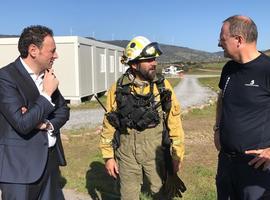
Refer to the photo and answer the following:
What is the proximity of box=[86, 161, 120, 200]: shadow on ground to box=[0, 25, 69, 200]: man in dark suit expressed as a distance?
2567 millimetres

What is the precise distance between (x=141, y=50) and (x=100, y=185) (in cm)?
336

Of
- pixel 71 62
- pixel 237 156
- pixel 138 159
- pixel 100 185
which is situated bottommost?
pixel 100 185

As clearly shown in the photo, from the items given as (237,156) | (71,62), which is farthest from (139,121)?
(71,62)

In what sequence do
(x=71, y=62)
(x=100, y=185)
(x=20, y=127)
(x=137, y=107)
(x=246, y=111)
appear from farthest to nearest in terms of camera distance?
(x=71, y=62)
(x=100, y=185)
(x=137, y=107)
(x=246, y=111)
(x=20, y=127)

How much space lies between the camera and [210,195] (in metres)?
6.28

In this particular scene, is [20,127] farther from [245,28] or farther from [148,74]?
[245,28]

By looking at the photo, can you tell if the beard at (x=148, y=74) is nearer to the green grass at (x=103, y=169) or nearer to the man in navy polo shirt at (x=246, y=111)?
the man in navy polo shirt at (x=246, y=111)

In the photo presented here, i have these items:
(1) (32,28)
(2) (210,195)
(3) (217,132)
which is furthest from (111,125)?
(2) (210,195)

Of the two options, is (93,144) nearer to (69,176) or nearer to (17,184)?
(69,176)

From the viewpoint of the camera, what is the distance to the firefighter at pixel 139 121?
14.5 feet

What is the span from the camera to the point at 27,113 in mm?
3320

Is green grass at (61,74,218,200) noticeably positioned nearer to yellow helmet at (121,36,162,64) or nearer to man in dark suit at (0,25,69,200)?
yellow helmet at (121,36,162,64)

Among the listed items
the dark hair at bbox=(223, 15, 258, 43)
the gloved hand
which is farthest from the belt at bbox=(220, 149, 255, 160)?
the gloved hand

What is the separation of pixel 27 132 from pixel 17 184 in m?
0.47
